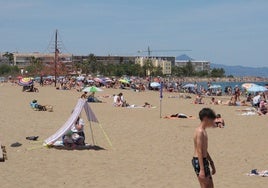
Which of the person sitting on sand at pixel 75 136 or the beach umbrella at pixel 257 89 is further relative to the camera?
the beach umbrella at pixel 257 89

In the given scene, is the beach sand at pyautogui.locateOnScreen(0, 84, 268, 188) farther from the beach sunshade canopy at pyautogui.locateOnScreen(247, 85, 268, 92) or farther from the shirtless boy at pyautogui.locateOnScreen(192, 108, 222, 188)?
the beach sunshade canopy at pyautogui.locateOnScreen(247, 85, 268, 92)

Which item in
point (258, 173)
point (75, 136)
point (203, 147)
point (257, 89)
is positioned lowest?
point (257, 89)

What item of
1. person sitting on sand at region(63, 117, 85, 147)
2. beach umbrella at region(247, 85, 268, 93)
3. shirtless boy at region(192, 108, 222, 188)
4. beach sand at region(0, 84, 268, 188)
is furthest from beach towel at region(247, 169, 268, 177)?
beach umbrella at region(247, 85, 268, 93)

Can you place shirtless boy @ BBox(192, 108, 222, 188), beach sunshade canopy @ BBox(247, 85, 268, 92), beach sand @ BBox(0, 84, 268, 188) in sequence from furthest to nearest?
1. beach sunshade canopy @ BBox(247, 85, 268, 92)
2. beach sand @ BBox(0, 84, 268, 188)
3. shirtless boy @ BBox(192, 108, 222, 188)

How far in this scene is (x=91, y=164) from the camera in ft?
31.7

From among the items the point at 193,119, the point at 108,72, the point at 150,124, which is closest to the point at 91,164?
the point at 150,124

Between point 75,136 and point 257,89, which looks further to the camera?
point 257,89

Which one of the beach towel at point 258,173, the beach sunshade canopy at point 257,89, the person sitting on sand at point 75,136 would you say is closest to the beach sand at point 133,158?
the beach towel at point 258,173

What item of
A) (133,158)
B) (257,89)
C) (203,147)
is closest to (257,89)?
(257,89)

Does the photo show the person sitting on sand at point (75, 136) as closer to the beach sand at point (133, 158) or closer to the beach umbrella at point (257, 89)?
the beach sand at point (133, 158)

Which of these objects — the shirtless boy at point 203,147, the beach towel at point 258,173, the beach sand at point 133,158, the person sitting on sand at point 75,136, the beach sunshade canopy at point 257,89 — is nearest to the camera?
the shirtless boy at point 203,147

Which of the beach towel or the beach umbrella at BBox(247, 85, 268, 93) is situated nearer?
the beach towel

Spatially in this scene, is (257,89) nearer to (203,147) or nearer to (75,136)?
(75,136)

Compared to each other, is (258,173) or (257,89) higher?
(258,173)
